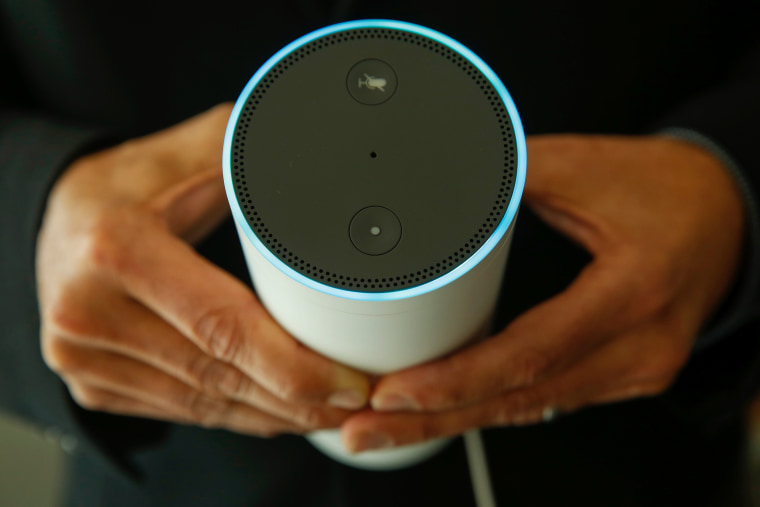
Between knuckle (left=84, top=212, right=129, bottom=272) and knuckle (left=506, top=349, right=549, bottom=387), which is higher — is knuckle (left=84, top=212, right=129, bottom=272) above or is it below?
above

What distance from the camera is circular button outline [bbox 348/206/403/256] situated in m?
0.32

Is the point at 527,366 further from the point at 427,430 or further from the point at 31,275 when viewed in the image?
the point at 31,275

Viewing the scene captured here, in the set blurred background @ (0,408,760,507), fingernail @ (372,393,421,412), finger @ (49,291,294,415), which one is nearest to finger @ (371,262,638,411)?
fingernail @ (372,393,421,412)

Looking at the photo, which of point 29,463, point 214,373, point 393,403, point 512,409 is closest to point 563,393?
point 512,409

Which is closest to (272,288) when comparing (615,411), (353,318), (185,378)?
(353,318)

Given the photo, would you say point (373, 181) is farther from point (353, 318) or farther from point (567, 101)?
point (567, 101)

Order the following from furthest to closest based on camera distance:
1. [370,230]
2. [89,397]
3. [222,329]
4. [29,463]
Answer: [29,463] → [89,397] → [222,329] → [370,230]

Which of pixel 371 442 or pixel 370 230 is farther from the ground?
pixel 370 230

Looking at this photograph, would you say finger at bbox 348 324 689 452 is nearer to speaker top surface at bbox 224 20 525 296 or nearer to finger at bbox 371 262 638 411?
finger at bbox 371 262 638 411

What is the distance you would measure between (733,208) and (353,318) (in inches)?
13.9

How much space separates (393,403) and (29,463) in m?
0.96

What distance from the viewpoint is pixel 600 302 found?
0.46 meters

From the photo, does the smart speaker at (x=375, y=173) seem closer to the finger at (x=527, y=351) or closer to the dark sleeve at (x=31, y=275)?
the finger at (x=527, y=351)

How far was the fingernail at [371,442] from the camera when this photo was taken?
467 mm
